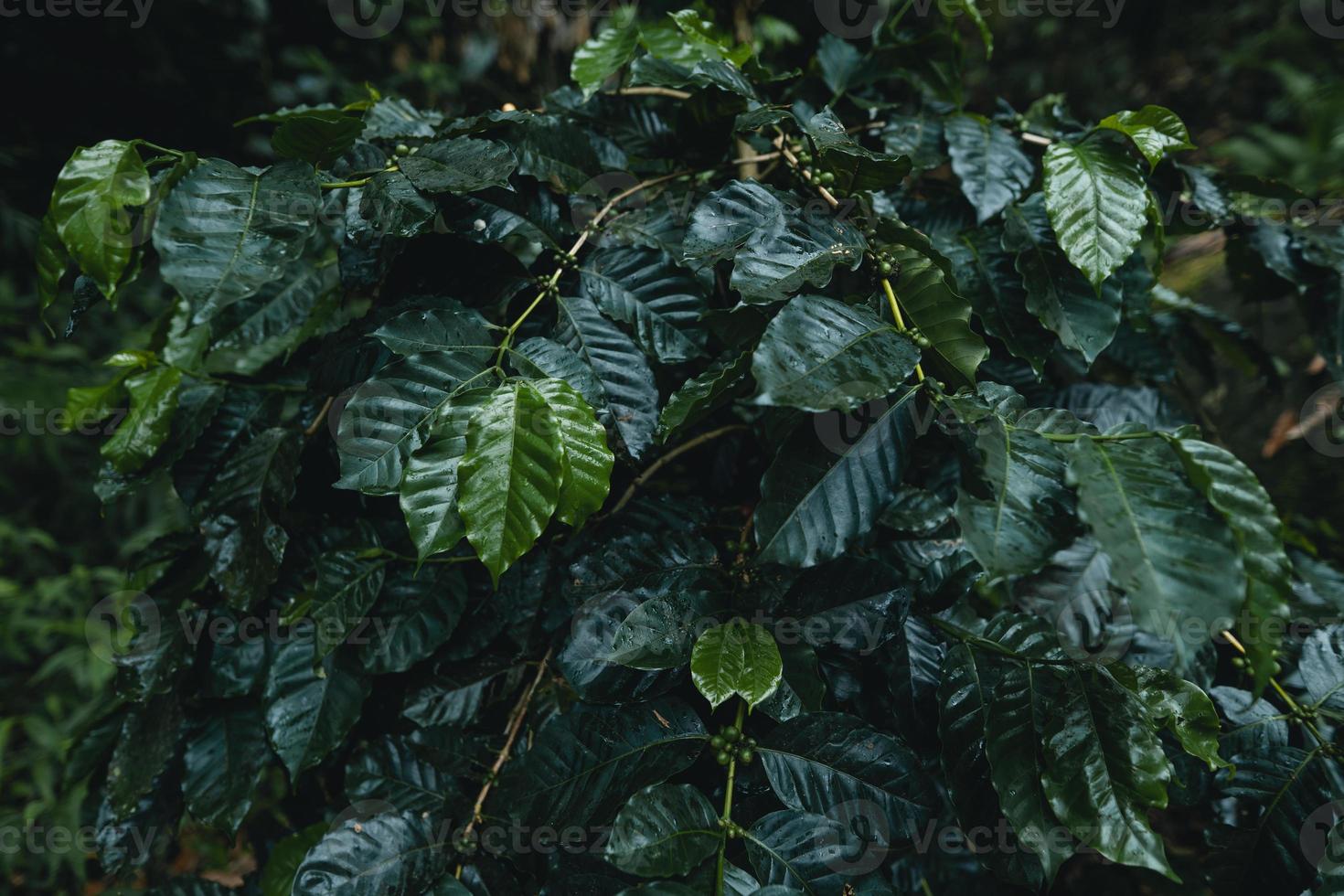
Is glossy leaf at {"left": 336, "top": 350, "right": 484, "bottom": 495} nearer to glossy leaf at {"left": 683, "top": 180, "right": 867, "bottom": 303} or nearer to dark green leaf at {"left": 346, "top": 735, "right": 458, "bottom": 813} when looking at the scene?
glossy leaf at {"left": 683, "top": 180, "right": 867, "bottom": 303}

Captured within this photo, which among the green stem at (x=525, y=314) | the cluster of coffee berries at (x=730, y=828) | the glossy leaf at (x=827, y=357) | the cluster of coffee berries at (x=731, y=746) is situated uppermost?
the glossy leaf at (x=827, y=357)

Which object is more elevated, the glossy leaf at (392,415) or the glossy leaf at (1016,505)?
the glossy leaf at (1016,505)

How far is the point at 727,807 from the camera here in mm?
752

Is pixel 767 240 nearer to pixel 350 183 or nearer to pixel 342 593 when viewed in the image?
pixel 350 183

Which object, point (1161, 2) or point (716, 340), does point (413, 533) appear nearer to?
point (716, 340)

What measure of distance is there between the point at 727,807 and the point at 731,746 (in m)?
0.06

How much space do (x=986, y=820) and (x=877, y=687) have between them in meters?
0.18

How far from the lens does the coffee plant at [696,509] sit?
0.67 m

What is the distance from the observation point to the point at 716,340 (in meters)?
1.01

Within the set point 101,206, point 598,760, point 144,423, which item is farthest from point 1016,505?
point 144,423

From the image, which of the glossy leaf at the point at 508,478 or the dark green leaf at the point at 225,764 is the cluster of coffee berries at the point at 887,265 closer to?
the glossy leaf at the point at 508,478

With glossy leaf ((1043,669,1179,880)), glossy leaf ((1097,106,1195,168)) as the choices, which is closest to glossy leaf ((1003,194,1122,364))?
glossy leaf ((1097,106,1195,168))

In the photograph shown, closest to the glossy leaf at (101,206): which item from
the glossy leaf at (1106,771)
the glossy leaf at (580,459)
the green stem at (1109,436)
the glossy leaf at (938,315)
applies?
the glossy leaf at (580,459)

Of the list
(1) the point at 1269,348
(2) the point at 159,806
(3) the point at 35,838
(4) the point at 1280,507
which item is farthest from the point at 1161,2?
(3) the point at 35,838
